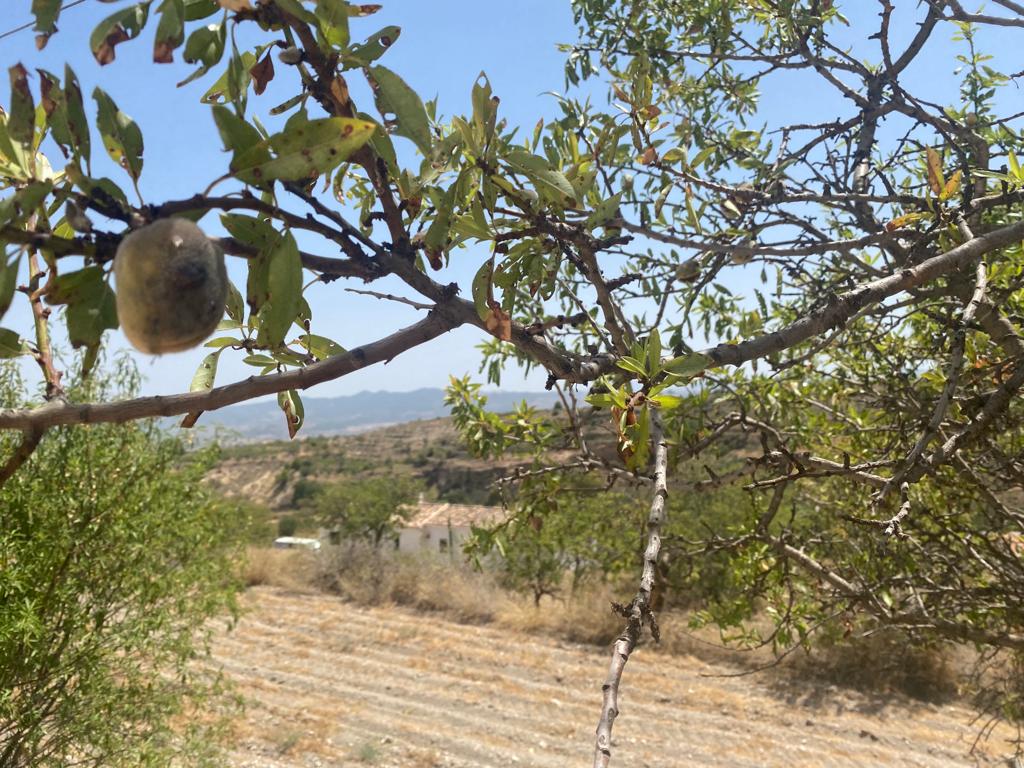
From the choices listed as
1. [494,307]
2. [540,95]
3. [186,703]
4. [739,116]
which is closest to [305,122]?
[494,307]

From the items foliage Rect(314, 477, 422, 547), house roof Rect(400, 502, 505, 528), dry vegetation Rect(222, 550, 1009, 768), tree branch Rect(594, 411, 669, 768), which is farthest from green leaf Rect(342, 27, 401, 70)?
house roof Rect(400, 502, 505, 528)

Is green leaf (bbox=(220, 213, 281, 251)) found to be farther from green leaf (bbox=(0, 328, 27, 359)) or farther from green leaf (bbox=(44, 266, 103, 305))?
green leaf (bbox=(0, 328, 27, 359))

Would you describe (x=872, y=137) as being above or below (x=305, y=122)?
above

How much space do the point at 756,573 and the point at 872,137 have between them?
1.81 m

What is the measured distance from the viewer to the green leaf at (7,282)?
65cm

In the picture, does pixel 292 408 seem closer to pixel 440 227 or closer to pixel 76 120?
pixel 440 227

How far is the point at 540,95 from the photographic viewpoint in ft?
8.65

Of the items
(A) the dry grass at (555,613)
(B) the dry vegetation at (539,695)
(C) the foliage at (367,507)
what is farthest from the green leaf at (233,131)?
(C) the foliage at (367,507)

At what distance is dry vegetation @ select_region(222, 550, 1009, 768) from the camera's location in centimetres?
656

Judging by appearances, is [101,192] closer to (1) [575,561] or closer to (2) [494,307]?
(2) [494,307]

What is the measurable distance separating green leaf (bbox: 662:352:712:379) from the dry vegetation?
15.2ft

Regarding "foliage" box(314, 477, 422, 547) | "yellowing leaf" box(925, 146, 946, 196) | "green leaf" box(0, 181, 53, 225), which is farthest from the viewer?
"foliage" box(314, 477, 422, 547)

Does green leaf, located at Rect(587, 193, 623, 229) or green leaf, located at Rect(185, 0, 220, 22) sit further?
green leaf, located at Rect(587, 193, 623, 229)

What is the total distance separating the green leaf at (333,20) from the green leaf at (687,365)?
23.9 inches
